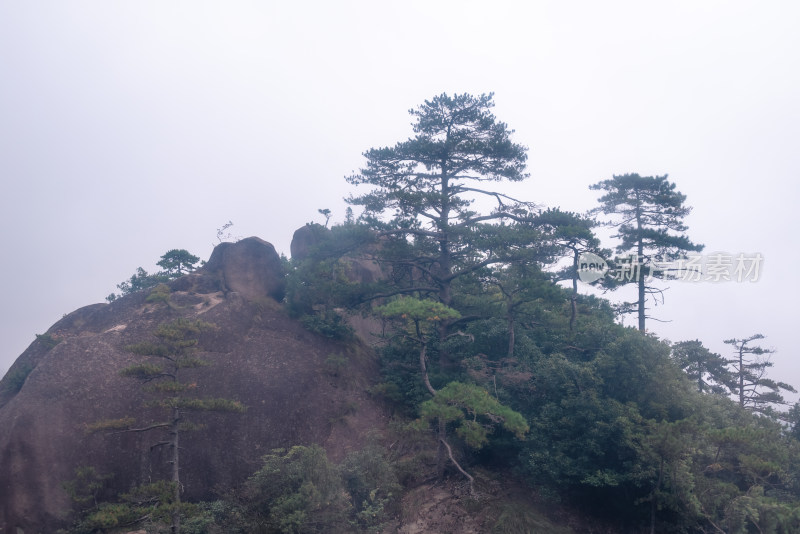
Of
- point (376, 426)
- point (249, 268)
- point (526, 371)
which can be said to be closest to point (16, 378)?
point (249, 268)

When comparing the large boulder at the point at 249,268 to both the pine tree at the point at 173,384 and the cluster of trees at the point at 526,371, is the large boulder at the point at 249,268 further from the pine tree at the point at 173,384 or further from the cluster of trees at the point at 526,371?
the pine tree at the point at 173,384

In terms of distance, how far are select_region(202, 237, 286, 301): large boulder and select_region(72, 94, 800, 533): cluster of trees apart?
147 centimetres

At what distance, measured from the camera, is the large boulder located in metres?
20.0

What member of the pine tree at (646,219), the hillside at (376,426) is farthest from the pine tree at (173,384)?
the pine tree at (646,219)

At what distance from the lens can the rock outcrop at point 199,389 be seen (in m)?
13.0

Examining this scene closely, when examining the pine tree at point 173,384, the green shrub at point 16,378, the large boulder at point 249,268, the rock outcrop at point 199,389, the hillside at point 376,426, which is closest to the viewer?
the pine tree at point 173,384

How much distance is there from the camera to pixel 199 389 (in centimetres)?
1549

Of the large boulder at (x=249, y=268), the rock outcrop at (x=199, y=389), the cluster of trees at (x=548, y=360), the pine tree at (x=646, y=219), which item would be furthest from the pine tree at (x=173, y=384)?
the pine tree at (x=646, y=219)

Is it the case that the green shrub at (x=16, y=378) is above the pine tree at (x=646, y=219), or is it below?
below

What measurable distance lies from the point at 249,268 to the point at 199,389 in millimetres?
6309

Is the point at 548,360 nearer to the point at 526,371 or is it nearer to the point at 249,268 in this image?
the point at 526,371

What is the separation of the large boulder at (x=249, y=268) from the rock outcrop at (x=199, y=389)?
48 millimetres

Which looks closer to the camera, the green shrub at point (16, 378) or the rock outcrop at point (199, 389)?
the rock outcrop at point (199, 389)

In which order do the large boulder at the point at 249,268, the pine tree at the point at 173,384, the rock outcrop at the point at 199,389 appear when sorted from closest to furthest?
the pine tree at the point at 173,384
the rock outcrop at the point at 199,389
the large boulder at the point at 249,268
